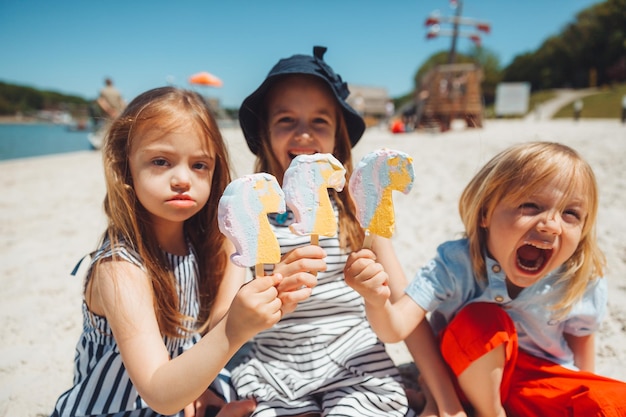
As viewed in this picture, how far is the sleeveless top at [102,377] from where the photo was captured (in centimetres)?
137

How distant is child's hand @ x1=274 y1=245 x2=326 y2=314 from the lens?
111 cm

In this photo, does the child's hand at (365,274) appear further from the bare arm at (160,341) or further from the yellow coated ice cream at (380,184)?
the bare arm at (160,341)

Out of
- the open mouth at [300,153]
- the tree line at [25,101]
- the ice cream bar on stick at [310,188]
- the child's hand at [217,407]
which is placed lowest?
the child's hand at [217,407]

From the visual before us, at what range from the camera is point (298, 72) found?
Result: 157cm

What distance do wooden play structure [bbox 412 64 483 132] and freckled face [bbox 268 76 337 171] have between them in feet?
43.5

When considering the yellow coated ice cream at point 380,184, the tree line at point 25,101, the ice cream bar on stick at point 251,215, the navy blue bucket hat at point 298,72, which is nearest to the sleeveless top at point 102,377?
the ice cream bar on stick at point 251,215

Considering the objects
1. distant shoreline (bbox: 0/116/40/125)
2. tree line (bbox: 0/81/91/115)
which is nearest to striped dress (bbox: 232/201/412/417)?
tree line (bbox: 0/81/91/115)

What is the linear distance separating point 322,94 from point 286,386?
123 cm

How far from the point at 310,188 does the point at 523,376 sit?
47.2 inches

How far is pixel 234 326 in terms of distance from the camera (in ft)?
3.55

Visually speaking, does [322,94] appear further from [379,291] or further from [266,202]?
[379,291]

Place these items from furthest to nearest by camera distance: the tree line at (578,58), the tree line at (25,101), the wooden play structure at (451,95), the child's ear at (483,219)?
1. the tree line at (25,101)
2. the tree line at (578,58)
3. the wooden play structure at (451,95)
4. the child's ear at (483,219)

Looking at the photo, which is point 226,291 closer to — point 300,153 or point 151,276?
point 151,276

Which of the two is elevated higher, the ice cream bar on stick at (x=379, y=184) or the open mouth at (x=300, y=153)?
the open mouth at (x=300, y=153)
